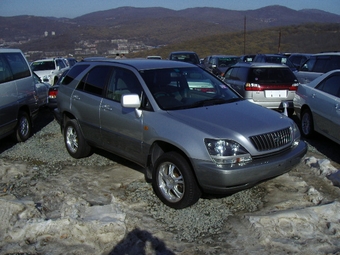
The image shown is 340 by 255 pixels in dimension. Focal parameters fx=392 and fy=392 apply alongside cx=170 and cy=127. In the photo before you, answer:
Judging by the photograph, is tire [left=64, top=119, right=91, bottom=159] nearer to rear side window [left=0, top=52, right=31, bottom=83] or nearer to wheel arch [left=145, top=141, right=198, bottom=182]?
rear side window [left=0, top=52, right=31, bottom=83]

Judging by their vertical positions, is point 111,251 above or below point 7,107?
below

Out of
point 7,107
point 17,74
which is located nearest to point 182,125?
point 7,107

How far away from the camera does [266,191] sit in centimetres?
511

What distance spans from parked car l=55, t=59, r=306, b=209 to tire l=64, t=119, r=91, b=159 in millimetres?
23

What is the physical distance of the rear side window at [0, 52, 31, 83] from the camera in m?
7.50

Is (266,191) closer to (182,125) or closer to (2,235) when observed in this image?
(182,125)

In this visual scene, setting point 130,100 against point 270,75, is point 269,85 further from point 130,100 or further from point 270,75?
point 130,100

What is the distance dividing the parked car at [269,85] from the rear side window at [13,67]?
203 inches

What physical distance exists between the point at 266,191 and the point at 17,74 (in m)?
5.60

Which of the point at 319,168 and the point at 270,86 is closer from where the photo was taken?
the point at 319,168

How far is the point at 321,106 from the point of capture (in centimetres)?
715

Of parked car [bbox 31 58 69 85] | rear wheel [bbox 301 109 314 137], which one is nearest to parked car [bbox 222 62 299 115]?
rear wheel [bbox 301 109 314 137]

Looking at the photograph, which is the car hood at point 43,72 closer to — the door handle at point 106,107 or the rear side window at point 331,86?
the door handle at point 106,107

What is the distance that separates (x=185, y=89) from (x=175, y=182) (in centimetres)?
145
